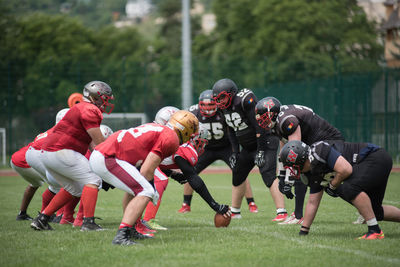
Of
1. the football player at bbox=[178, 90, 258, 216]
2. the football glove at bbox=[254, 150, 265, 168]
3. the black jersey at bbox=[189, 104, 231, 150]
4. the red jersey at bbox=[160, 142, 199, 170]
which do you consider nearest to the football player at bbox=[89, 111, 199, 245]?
the red jersey at bbox=[160, 142, 199, 170]

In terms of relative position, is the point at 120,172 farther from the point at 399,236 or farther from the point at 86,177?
the point at 399,236

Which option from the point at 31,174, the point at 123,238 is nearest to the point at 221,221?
the point at 123,238

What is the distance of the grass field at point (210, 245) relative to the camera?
5387 mm

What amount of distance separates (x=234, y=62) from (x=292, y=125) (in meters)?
16.9

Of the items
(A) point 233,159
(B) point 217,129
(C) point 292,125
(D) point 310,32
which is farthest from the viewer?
(D) point 310,32

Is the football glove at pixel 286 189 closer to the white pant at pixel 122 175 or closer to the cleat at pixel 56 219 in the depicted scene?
the white pant at pixel 122 175

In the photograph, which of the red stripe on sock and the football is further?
the football

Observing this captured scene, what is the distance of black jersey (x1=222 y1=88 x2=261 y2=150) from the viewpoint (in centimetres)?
878

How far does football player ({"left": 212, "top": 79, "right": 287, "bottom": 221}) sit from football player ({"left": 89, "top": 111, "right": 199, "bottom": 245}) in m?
2.28

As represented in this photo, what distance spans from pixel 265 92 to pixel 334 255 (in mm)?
17049

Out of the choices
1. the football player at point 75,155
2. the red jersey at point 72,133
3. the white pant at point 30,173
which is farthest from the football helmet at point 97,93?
the white pant at point 30,173

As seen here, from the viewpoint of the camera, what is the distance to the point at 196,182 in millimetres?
7188

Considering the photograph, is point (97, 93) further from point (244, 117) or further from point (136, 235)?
point (244, 117)

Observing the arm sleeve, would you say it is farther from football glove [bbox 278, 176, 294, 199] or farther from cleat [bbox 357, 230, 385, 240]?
cleat [bbox 357, 230, 385, 240]
